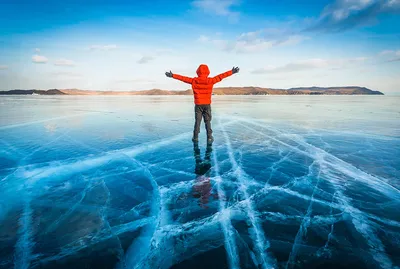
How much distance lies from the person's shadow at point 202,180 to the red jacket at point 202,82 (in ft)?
6.62

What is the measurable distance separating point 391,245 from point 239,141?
16.1 feet

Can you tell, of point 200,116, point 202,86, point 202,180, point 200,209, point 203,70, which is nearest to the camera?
point 200,209

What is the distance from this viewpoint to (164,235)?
2352 millimetres

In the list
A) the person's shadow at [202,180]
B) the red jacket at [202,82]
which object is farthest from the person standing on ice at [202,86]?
the person's shadow at [202,180]

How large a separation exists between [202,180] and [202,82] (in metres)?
3.76

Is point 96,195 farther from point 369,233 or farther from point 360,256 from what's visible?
point 369,233

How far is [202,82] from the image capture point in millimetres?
6578

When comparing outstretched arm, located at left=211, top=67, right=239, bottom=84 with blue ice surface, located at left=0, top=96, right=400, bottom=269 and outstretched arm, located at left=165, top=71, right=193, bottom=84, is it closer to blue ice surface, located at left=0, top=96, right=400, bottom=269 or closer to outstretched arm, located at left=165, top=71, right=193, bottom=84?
outstretched arm, located at left=165, top=71, right=193, bottom=84

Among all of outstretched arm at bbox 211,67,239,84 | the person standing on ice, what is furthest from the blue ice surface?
outstretched arm at bbox 211,67,239,84

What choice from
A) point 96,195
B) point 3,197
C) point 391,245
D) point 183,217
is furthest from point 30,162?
point 391,245

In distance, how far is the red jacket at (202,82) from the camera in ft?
21.5

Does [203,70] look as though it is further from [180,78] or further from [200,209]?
[200,209]

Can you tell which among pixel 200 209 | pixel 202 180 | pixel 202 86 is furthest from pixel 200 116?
pixel 200 209

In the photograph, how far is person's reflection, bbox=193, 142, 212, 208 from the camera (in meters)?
3.17
